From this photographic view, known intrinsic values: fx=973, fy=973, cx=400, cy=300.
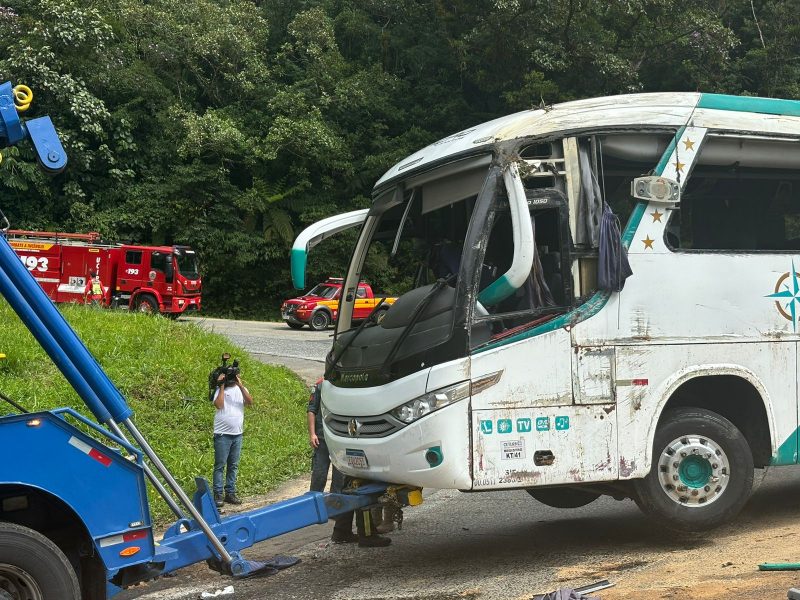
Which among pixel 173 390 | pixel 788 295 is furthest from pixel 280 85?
pixel 788 295

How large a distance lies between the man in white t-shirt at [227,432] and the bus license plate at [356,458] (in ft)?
11.2

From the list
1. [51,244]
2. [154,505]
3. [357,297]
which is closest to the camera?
[357,297]

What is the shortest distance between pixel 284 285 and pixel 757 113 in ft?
98.1

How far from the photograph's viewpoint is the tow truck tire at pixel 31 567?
4898 mm

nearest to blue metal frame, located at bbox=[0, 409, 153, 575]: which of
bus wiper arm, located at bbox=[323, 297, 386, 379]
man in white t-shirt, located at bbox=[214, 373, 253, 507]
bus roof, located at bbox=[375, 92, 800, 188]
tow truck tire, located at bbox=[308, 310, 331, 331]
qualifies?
bus wiper arm, located at bbox=[323, 297, 386, 379]

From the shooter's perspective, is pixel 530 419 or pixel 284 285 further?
pixel 284 285

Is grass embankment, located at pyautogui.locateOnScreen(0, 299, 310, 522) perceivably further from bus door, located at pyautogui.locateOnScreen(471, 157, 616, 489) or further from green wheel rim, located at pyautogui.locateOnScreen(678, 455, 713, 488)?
green wheel rim, located at pyautogui.locateOnScreen(678, 455, 713, 488)

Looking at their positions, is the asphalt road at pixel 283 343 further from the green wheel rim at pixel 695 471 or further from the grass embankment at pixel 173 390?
the green wheel rim at pixel 695 471

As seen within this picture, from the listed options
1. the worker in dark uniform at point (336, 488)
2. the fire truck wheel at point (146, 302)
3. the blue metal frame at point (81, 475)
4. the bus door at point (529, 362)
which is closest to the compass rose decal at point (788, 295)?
the bus door at point (529, 362)

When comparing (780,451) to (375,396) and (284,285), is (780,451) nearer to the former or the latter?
(375,396)

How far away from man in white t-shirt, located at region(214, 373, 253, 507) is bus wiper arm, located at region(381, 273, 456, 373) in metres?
3.97

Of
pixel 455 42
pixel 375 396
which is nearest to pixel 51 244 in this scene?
pixel 455 42

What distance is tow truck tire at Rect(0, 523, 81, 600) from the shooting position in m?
4.90

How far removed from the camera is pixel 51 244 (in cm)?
3162
